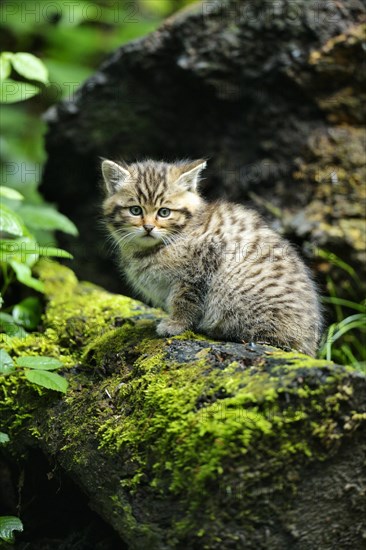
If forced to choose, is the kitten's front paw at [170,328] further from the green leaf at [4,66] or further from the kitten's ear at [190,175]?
the green leaf at [4,66]

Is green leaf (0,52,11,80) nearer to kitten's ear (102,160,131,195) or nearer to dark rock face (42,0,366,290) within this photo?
kitten's ear (102,160,131,195)

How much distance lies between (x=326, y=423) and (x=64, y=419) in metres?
1.71

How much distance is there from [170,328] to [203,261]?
532mm

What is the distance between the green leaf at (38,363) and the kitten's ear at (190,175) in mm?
1535

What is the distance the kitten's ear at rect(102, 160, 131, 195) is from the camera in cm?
459

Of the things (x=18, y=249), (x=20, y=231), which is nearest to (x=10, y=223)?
(x=20, y=231)

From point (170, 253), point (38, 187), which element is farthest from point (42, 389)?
point (38, 187)

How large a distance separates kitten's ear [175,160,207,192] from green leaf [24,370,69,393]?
1.62 m

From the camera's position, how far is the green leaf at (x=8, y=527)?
141 inches

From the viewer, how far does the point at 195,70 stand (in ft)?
21.2

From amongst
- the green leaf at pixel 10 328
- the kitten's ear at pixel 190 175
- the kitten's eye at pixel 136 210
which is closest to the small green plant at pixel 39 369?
the green leaf at pixel 10 328

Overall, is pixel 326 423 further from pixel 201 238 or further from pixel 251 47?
pixel 251 47

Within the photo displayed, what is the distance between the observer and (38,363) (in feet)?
13.3

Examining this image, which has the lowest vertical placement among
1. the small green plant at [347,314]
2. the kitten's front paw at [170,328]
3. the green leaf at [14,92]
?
the small green plant at [347,314]
